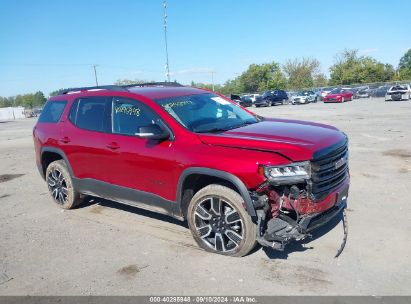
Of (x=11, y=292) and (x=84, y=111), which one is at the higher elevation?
(x=84, y=111)

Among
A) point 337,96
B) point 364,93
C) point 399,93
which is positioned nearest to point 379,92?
point 364,93

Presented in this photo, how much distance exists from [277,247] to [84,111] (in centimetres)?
354

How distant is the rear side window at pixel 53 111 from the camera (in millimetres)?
6428

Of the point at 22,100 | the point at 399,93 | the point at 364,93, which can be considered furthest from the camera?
the point at 22,100

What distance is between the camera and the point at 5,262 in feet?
15.3

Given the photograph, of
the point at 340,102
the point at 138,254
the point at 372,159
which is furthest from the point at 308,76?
the point at 138,254

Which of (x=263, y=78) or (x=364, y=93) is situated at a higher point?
(x=263, y=78)

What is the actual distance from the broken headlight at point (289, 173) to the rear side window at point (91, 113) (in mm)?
2567

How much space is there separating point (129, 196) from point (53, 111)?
2.38m

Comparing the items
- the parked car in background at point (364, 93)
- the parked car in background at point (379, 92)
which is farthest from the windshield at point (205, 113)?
the parked car in background at point (364, 93)

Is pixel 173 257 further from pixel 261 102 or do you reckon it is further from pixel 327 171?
pixel 261 102

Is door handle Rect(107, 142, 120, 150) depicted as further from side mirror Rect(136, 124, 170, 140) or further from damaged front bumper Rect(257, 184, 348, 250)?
damaged front bumper Rect(257, 184, 348, 250)

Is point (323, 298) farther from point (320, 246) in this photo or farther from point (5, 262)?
point (5, 262)

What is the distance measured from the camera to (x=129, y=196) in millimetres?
5246
